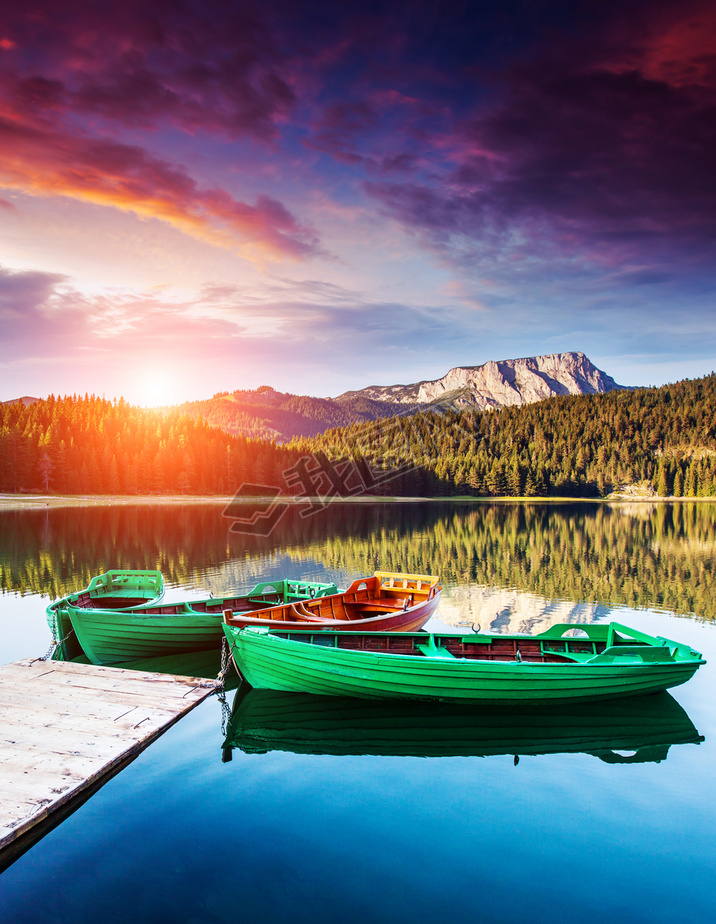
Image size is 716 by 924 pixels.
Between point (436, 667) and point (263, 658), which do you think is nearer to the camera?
point (436, 667)

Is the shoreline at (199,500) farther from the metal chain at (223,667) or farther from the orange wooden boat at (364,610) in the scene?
the metal chain at (223,667)

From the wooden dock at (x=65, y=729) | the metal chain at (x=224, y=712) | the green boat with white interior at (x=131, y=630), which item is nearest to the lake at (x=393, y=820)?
the metal chain at (x=224, y=712)

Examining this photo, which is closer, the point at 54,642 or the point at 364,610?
the point at 54,642

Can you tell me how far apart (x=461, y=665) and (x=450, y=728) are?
1612mm

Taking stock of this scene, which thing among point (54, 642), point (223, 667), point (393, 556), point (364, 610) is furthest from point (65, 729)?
point (393, 556)

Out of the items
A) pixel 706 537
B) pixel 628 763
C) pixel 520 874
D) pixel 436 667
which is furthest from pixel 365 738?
pixel 706 537

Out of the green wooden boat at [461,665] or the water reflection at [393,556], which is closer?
the green wooden boat at [461,665]

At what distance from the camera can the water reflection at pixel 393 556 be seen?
109 ft

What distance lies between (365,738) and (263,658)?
3.75 m

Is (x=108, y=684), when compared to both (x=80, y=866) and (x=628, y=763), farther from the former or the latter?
(x=628, y=763)

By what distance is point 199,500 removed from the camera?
135 meters

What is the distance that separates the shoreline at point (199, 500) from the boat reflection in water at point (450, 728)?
10426 centimetres

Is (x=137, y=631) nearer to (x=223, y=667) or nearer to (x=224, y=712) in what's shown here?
(x=223, y=667)

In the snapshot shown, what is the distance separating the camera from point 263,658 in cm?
1514
